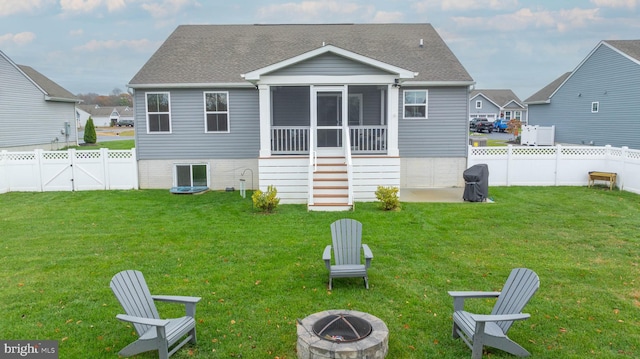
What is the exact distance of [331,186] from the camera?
40.7 feet

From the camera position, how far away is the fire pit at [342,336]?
422cm

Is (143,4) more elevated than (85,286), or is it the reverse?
(143,4)

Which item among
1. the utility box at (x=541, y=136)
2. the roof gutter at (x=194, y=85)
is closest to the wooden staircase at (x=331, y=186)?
the roof gutter at (x=194, y=85)

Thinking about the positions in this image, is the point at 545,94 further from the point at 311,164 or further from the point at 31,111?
the point at 31,111

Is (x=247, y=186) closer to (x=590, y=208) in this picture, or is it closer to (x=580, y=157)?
(x=590, y=208)

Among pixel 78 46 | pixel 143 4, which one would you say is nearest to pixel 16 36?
pixel 78 46

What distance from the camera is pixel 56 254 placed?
8117mm

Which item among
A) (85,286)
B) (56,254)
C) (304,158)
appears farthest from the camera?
(304,158)

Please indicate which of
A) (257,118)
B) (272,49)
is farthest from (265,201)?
(272,49)

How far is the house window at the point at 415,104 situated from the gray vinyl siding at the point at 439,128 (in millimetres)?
155

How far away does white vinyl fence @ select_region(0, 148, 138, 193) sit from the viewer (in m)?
15.1

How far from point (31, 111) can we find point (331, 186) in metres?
22.0

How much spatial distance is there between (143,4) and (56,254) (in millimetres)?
21557

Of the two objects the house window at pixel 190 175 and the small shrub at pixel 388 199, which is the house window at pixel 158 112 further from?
Answer: the small shrub at pixel 388 199
